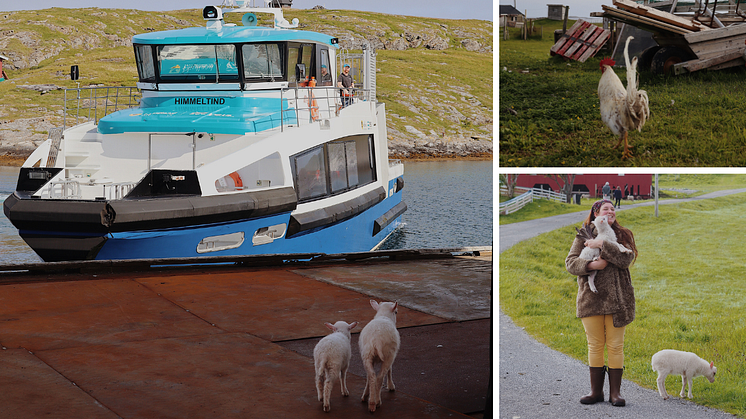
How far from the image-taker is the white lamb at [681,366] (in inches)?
139

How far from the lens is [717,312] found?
3.89 metres

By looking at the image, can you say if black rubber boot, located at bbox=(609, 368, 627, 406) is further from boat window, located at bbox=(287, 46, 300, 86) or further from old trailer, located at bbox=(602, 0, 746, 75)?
boat window, located at bbox=(287, 46, 300, 86)

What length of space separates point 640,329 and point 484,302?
9.39 ft

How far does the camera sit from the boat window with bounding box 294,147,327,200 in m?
11.7

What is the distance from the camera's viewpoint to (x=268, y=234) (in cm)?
1109

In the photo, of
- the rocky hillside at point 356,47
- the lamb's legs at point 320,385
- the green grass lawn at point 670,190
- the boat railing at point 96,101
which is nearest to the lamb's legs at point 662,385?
the green grass lawn at point 670,190

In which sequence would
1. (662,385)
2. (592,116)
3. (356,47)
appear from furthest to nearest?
(356,47) < (592,116) < (662,385)

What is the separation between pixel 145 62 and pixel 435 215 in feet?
45.7

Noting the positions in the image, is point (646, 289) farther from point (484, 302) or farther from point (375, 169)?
point (375, 169)

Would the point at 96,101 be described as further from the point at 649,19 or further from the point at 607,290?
the point at 607,290

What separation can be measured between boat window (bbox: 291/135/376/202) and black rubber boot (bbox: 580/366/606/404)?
8422 millimetres

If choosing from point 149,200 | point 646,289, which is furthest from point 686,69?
point 149,200

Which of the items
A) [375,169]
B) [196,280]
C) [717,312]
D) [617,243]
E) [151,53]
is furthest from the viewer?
[375,169]

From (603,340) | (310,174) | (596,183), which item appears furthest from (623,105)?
(310,174)
